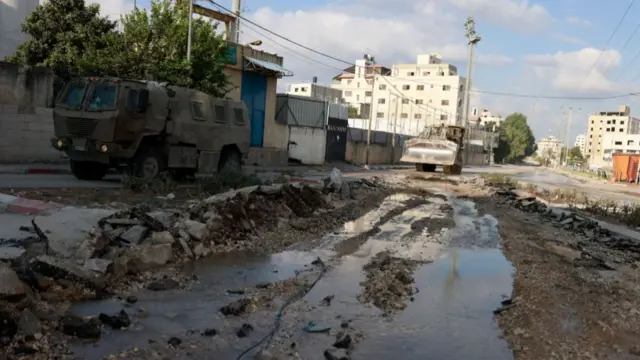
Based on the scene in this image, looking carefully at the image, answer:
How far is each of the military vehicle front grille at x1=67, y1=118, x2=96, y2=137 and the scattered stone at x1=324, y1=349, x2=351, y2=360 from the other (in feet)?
32.0

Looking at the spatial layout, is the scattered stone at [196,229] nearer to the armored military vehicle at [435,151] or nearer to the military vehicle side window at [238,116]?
the military vehicle side window at [238,116]

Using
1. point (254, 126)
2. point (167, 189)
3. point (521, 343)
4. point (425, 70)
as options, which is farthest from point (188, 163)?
point (425, 70)

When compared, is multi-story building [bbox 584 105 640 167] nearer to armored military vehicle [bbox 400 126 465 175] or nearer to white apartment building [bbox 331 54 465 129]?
white apartment building [bbox 331 54 465 129]

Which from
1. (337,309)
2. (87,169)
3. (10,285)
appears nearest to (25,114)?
(87,169)

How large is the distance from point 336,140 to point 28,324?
33.1 meters

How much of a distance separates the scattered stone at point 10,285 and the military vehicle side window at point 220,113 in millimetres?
10487

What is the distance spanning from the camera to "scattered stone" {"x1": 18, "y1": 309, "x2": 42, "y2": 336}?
3.91m

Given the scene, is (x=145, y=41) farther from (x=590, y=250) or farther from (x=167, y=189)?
(x=590, y=250)

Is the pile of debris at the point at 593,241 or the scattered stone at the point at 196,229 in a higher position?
the scattered stone at the point at 196,229

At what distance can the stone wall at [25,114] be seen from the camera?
55.3 feet

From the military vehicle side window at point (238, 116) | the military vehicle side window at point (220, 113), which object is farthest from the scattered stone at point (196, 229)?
the military vehicle side window at point (238, 116)

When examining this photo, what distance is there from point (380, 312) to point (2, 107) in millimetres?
15643

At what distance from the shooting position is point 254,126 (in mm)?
29062

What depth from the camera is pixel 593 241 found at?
36.2 feet
